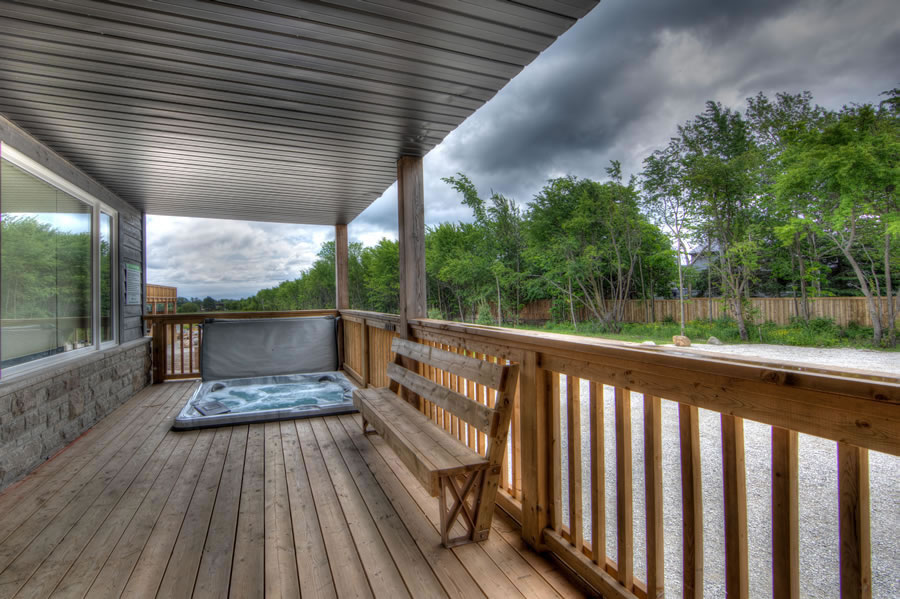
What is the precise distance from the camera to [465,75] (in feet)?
7.64

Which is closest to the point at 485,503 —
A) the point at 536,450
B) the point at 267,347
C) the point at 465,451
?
the point at 465,451

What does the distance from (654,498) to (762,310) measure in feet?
13.1

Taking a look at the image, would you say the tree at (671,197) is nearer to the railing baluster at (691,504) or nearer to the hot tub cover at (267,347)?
the hot tub cover at (267,347)

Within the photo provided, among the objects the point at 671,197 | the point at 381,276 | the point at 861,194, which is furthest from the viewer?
the point at 381,276

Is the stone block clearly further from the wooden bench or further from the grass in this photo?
the grass

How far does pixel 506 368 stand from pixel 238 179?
12.3ft

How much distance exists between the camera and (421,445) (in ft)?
6.46

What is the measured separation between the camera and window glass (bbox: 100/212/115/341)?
4406 millimetres

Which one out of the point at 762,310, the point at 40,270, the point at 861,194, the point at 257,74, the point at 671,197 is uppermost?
the point at 671,197

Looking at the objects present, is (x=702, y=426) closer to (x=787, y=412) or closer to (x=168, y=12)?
(x=787, y=412)

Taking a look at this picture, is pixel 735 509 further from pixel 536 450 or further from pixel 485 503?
pixel 485 503

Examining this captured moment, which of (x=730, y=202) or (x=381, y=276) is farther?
(x=381, y=276)

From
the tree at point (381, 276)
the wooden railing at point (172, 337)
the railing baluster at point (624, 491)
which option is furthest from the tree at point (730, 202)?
the tree at point (381, 276)

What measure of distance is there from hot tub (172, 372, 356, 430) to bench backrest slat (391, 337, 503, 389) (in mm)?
1456
